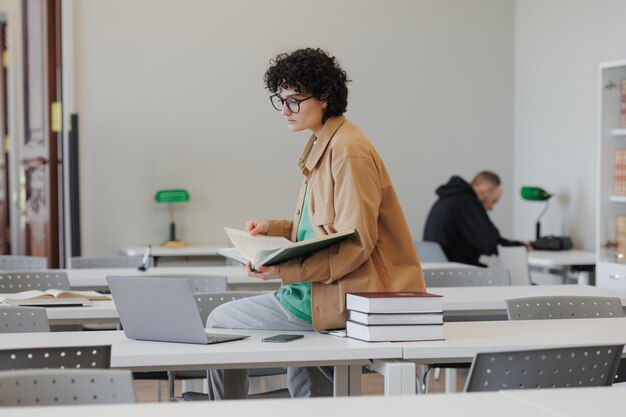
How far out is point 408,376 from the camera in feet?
9.38

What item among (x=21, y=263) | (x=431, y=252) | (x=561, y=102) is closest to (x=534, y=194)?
(x=561, y=102)

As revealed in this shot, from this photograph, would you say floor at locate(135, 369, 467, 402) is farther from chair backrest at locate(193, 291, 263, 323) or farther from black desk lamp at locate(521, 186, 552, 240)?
chair backrest at locate(193, 291, 263, 323)

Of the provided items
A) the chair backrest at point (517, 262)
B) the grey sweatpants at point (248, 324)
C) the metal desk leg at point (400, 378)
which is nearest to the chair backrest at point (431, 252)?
the chair backrest at point (517, 262)

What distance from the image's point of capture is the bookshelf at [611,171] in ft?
20.6

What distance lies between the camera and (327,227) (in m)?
3.26

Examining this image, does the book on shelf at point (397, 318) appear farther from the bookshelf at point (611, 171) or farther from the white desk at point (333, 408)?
the bookshelf at point (611, 171)

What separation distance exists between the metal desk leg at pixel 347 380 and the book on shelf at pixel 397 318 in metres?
0.16

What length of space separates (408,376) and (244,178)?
5.45m

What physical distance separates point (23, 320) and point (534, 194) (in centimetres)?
514

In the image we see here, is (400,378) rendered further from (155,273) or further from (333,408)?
(155,273)

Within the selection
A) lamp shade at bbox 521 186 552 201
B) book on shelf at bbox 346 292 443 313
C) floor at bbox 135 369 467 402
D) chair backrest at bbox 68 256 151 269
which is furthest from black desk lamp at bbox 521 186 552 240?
book on shelf at bbox 346 292 443 313

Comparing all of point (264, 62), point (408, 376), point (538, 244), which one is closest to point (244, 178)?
point (264, 62)

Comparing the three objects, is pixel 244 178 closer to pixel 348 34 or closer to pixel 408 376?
pixel 348 34

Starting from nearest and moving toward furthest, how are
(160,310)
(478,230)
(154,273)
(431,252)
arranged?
(160,310)
(154,273)
(431,252)
(478,230)
